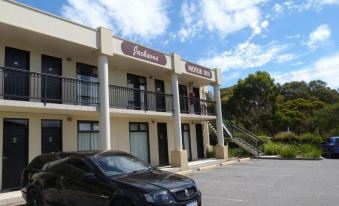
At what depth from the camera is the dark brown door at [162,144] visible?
70.3ft

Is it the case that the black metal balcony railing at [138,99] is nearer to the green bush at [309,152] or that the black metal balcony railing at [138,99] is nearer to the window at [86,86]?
the window at [86,86]

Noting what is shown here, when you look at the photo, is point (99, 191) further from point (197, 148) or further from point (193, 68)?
point (197, 148)

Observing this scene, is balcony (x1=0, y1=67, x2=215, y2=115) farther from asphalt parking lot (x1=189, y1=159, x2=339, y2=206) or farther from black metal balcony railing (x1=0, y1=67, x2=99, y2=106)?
asphalt parking lot (x1=189, y1=159, x2=339, y2=206)

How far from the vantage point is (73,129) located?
1602 centimetres

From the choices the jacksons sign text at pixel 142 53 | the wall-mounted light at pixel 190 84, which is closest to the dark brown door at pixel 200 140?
the wall-mounted light at pixel 190 84

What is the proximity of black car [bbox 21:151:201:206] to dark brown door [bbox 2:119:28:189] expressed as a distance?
4347 mm

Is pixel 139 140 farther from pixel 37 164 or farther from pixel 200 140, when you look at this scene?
pixel 37 164

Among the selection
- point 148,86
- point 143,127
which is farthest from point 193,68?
point 143,127

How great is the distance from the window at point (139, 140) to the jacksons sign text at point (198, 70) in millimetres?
4237

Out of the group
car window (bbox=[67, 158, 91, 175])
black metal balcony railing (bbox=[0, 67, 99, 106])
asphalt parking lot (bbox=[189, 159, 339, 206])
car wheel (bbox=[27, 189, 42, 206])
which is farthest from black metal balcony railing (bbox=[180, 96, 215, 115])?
car window (bbox=[67, 158, 91, 175])

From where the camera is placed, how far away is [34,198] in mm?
9297

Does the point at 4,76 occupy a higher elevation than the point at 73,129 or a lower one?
higher

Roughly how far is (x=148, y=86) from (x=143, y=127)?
2.37 metres

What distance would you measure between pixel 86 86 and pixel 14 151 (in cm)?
439
